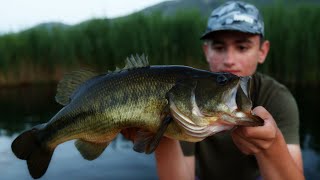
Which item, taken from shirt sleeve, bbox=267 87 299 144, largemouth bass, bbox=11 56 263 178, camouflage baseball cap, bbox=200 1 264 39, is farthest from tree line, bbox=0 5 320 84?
largemouth bass, bbox=11 56 263 178

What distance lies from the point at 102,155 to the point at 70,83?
384cm

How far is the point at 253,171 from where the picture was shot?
3.41 meters

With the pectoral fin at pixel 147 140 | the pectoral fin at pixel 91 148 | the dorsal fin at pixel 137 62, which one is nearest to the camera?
the pectoral fin at pixel 147 140

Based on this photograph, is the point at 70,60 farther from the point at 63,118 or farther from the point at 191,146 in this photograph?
Answer: the point at 63,118

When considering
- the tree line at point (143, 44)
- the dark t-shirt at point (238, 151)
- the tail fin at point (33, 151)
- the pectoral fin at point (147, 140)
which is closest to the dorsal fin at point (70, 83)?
the tail fin at point (33, 151)

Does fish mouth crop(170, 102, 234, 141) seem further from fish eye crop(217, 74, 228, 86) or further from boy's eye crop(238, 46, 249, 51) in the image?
boy's eye crop(238, 46, 249, 51)

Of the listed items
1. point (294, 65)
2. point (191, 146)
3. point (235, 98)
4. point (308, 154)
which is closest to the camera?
point (235, 98)

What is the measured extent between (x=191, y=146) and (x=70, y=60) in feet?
22.3

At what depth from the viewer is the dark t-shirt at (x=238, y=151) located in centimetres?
322

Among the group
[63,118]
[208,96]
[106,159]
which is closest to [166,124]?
[208,96]

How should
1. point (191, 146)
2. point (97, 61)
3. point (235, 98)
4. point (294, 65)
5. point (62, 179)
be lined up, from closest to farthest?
point (235, 98) < point (191, 146) < point (62, 179) < point (294, 65) < point (97, 61)

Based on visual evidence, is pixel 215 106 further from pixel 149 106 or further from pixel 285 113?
pixel 285 113

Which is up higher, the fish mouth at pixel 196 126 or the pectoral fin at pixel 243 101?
the pectoral fin at pixel 243 101

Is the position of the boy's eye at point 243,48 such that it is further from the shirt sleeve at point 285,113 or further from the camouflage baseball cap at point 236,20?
the shirt sleeve at point 285,113
